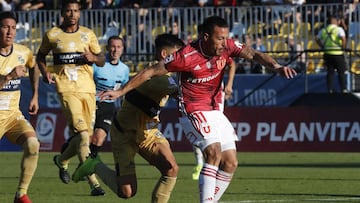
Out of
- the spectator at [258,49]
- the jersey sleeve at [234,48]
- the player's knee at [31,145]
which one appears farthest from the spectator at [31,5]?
the jersey sleeve at [234,48]

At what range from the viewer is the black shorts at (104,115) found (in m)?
17.9

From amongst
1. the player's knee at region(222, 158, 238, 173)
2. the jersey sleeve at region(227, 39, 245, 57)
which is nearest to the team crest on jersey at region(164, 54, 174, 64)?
the jersey sleeve at region(227, 39, 245, 57)

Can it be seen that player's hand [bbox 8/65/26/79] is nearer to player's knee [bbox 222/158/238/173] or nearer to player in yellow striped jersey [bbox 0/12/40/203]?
player in yellow striped jersey [bbox 0/12/40/203]

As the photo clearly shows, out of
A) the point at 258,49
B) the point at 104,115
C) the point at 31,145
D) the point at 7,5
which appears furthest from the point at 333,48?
the point at 31,145

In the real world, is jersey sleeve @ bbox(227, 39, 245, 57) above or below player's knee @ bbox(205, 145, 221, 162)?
above

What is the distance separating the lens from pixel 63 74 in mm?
16203

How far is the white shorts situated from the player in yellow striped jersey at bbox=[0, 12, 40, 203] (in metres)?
2.41

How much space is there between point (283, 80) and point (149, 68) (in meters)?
18.7

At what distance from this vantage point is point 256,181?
17.8 m

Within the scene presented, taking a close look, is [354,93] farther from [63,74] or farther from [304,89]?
[63,74]

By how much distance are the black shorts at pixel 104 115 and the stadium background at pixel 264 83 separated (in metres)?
7.67

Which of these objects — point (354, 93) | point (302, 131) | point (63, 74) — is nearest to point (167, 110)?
point (302, 131)

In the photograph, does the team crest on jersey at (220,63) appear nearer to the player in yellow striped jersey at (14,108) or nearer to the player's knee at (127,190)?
the player's knee at (127,190)

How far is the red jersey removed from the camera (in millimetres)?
11594
